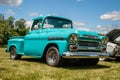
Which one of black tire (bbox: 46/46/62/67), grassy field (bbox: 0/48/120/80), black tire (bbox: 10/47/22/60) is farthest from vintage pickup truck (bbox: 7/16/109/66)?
grassy field (bbox: 0/48/120/80)

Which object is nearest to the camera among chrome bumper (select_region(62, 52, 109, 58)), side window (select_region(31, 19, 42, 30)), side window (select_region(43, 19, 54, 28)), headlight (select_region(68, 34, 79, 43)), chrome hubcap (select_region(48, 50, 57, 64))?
chrome bumper (select_region(62, 52, 109, 58))

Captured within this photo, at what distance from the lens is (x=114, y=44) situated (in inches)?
463

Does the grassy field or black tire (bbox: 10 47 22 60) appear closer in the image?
the grassy field

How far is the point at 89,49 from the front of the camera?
8820mm

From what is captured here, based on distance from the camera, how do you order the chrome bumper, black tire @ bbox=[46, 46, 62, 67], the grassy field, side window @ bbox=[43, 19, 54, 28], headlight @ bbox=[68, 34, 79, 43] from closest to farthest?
the grassy field → the chrome bumper → headlight @ bbox=[68, 34, 79, 43] → black tire @ bbox=[46, 46, 62, 67] → side window @ bbox=[43, 19, 54, 28]

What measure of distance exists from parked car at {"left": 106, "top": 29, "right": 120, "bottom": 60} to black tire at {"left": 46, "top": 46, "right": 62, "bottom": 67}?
3.84 m

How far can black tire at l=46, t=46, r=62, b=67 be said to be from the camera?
8.52 m

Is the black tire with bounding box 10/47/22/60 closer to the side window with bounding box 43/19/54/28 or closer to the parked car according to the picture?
the side window with bounding box 43/19/54/28

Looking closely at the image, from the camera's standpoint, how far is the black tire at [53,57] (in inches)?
335

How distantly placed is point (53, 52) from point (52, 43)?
1.10 ft

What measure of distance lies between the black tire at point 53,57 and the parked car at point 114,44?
3.84 m

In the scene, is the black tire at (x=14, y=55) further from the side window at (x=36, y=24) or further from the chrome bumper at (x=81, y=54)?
the chrome bumper at (x=81, y=54)

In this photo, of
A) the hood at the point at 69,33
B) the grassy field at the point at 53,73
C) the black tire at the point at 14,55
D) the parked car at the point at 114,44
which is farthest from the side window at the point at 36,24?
the parked car at the point at 114,44

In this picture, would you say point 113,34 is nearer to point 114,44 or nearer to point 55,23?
point 114,44
